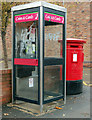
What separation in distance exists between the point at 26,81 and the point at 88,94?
2074 millimetres

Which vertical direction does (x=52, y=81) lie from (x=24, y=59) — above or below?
below

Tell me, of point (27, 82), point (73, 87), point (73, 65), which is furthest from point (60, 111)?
point (73, 65)

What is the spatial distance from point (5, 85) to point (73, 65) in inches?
82.4

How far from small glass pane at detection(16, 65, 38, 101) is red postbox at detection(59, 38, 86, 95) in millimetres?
1325

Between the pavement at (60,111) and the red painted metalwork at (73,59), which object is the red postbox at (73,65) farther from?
the pavement at (60,111)

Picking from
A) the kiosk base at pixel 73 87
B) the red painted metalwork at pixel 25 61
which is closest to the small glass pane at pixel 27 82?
the red painted metalwork at pixel 25 61

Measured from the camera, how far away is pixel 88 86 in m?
6.97

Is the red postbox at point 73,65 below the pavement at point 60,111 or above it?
above

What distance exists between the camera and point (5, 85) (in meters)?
4.70

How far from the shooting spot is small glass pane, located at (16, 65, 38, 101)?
4688mm

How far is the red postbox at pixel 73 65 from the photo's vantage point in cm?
567

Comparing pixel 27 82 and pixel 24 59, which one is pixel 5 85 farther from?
pixel 24 59

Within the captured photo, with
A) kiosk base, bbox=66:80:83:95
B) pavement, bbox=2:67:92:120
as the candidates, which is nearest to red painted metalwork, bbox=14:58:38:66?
pavement, bbox=2:67:92:120

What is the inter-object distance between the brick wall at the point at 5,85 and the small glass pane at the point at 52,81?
0.93m
